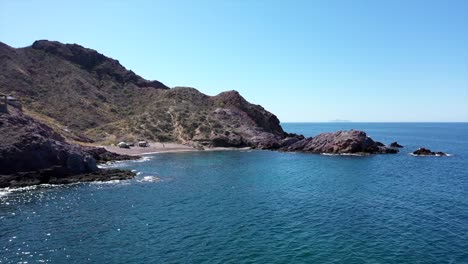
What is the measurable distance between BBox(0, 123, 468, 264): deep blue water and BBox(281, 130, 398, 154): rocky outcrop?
114 feet

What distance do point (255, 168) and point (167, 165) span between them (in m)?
21.4

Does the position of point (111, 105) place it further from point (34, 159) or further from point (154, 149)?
point (34, 159)

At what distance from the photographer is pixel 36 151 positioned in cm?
6375

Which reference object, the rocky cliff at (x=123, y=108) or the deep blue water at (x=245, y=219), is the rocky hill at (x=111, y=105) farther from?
the deep blue water at (x=245, y=219)

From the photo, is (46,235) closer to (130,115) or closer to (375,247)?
(375,247)

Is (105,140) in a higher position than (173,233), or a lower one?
higher


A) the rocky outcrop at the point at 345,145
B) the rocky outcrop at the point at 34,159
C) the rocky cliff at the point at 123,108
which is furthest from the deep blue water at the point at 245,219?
the rocky cliff at the point at 123,108

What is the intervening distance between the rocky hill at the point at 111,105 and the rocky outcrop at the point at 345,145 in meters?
19.8

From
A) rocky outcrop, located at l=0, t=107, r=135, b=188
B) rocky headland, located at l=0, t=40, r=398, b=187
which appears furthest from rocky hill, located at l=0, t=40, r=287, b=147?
rocky outcrop, located at l=0, t=107, r=135, b=188

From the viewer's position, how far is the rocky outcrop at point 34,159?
60.9 meters

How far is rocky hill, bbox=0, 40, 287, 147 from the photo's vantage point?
425ft

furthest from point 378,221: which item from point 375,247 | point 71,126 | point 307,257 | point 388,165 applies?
point 71,126

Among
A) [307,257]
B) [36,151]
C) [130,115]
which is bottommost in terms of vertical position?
[307,257]

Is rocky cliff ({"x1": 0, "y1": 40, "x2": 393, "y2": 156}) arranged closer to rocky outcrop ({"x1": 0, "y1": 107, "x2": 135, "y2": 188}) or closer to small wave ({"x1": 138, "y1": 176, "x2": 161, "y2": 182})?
rocky outcrop ({"x1": 0, "y1": 107, "x2": 135, "y2": 188})
